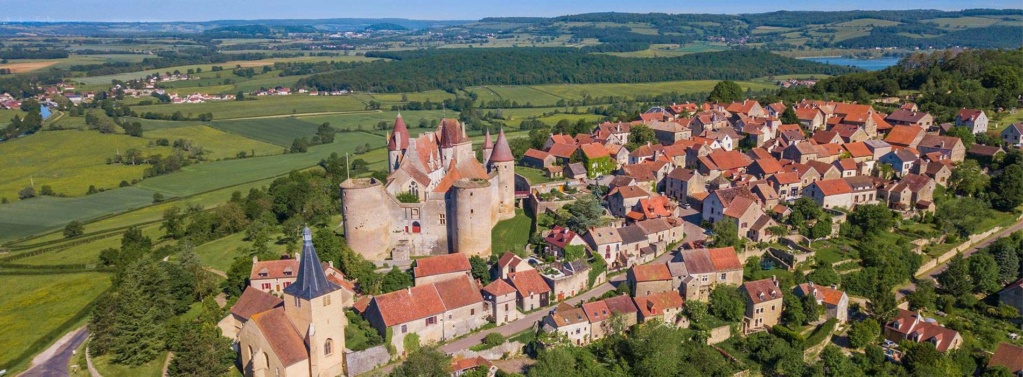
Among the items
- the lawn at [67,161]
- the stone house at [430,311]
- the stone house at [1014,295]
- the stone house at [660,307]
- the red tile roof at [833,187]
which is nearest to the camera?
the stone house at [430,311]

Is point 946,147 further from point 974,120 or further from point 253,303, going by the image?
point 253,303

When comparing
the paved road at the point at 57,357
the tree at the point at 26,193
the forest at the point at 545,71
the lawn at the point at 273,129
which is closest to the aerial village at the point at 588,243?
the paved road at the point at 57,357

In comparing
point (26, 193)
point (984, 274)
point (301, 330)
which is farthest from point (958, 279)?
point (26, 193)

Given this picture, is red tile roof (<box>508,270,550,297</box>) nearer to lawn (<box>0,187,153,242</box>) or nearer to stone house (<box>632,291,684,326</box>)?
stone house (<box>632,291,684,326</box>)

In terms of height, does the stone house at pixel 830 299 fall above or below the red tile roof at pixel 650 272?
below

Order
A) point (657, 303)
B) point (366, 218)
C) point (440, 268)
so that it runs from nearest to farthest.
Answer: point (657, 303) → point (440, 268) → point (366, 218)

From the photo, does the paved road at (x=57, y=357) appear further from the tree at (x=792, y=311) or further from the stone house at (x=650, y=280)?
the tree at (x=792, y=311)

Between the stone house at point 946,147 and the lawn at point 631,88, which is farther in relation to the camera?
the lawn at point 631,88
